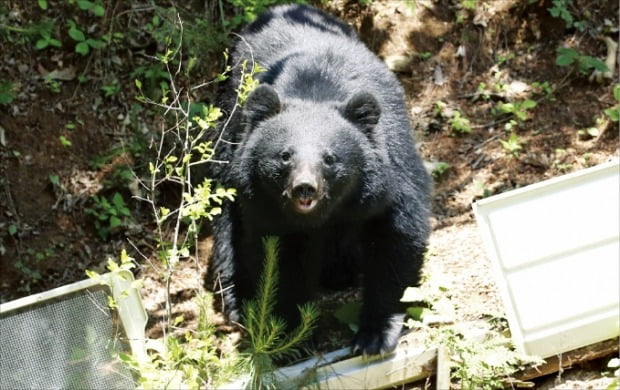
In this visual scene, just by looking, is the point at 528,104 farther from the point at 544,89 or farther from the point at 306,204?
the point at 306,204

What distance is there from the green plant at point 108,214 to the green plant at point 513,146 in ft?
Answer: 10.1

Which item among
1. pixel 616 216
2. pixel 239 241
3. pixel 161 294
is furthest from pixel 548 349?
pixel 161 294

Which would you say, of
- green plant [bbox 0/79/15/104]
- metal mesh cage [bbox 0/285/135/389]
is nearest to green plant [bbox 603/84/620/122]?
metal mesh cage [bbox 0/285/135/389]

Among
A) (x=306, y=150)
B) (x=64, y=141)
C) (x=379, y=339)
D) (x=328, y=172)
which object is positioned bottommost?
(x=379, y=339)

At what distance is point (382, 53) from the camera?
8117 millimetres

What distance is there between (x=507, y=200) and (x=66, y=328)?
244 cm

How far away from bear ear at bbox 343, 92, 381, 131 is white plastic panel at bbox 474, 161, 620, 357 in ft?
2.84

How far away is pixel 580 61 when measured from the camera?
741 cm

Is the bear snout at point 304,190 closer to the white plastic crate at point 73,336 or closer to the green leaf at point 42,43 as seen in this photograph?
the white plastic crate at point 73,336

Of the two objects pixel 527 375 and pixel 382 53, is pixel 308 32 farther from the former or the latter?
pixel 527 375

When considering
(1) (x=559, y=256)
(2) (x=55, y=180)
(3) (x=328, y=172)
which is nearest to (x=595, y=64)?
(1) (x=559, y=256)

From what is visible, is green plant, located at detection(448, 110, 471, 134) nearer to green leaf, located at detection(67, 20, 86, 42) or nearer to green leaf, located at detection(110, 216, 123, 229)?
green leaf, located at detection(110, 216, 123, 229)

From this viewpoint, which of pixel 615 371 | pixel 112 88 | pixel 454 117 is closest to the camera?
pixel 615 371

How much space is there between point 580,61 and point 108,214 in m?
4.08
